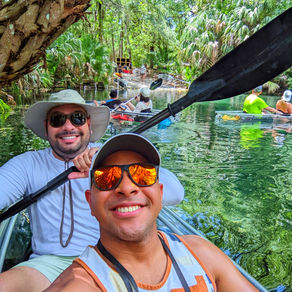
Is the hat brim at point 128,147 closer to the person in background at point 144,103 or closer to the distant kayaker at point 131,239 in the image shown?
the distant kayaker at point 131,239

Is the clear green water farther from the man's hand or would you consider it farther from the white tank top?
the man's hand

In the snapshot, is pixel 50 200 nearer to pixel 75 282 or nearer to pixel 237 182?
pixel 75 282

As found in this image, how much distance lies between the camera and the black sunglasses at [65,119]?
2234 mm

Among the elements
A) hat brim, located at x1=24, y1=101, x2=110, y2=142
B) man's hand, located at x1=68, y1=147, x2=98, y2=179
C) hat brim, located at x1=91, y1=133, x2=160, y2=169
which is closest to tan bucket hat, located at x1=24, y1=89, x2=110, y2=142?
hat brim, located at x1=24, y1=101, x2=110, y2=142

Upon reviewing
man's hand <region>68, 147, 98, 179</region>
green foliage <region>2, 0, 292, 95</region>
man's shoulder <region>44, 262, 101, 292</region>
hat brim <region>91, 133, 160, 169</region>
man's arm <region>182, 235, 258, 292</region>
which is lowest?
man's arm <region>182, 235, 258, 292</region>

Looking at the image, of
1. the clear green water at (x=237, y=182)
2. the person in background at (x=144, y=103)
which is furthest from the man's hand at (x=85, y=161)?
the person in background at (x=144, y=103)

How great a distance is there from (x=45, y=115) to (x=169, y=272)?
1574 millimetres

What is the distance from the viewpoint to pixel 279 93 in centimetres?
2808

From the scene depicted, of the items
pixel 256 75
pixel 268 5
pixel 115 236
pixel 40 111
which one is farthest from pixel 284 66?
pixel 268 5

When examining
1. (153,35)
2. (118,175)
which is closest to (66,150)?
(118,175)

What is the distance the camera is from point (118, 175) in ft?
4.20

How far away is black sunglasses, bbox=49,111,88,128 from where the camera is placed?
7.33ft

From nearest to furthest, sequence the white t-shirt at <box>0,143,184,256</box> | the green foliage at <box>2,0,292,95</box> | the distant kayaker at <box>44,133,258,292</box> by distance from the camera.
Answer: the distant kayaker at <box>44,133,258,292</box> → the white t-shirt at <box>0,143,184,256</box> → the green foliage at <box>2,0,292,95</box>

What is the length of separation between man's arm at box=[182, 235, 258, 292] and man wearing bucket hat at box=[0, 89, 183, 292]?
677mm
